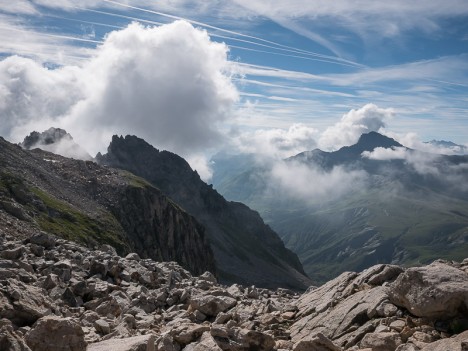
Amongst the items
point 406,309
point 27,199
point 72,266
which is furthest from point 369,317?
point 27,199

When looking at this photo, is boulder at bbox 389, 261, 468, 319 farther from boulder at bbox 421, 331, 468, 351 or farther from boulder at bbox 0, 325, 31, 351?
boulder at bbox 0, 325, 31, 351

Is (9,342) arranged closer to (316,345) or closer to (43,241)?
(316,345)

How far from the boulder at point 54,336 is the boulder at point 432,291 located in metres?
13.4

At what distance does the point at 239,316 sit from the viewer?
24094mm

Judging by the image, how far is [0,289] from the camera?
797 inches

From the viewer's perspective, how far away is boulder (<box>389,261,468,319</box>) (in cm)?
1841

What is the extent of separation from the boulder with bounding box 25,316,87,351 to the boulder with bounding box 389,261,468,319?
1341 cm

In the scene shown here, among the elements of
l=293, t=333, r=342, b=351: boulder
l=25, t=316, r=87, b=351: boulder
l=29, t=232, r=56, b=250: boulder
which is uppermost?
l=29, t=232, r=56, b=250: boulder

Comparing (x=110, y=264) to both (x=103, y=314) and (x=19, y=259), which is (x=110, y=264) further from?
(x=103, y=314)

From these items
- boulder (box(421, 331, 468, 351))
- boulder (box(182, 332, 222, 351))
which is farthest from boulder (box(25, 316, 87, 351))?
boulder (box(421, 331, 468, 351))

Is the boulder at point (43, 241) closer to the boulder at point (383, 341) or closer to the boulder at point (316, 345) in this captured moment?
the boulder at point (316, 345)

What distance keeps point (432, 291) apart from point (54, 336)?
1495 cm

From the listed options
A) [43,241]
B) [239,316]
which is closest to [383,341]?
[239,316]

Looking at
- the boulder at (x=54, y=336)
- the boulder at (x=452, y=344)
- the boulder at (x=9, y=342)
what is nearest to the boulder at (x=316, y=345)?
the boulder at (x=452, y=344)
